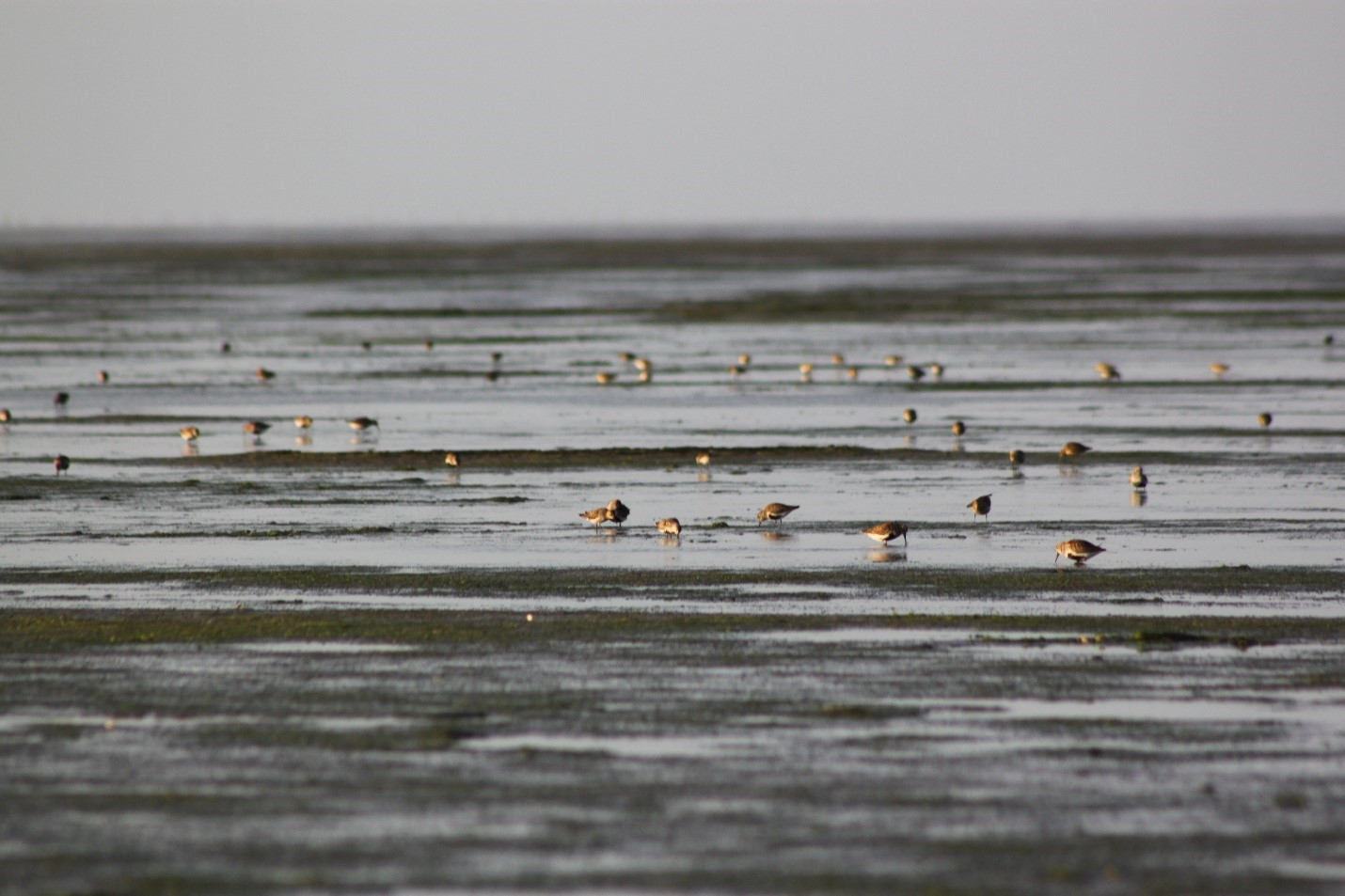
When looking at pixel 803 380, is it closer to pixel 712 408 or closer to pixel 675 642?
pixel 712 408

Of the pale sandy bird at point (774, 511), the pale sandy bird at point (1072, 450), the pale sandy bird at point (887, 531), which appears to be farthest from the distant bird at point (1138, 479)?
the pale sandy bird at point (887, 531)

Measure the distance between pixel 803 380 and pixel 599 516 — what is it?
1978cm

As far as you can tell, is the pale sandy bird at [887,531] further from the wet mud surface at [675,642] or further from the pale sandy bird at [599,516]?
the pale sandy bird at [599,516]

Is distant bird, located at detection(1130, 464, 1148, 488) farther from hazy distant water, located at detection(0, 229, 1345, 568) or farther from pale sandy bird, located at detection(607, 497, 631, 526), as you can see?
pale sandy bird, located at detection(607, 497, 631, 526)

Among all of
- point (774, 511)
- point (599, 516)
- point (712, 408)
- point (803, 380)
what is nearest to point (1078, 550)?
point (774, 511)

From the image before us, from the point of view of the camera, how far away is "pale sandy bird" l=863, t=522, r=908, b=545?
61.9 feet

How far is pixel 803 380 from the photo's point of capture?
39.7 meters

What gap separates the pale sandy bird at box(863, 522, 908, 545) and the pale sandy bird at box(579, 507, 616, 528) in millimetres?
2856

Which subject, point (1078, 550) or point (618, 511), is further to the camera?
point (618, 511)

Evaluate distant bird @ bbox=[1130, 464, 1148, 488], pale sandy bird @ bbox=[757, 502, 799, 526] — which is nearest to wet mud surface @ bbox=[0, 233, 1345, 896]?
pale sandy bird @ bbox=[757, 502, 799, 526]

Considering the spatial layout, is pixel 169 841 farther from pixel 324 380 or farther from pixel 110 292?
pixel 110 292

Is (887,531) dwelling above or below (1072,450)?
above

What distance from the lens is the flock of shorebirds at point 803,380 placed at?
1894 centimetres

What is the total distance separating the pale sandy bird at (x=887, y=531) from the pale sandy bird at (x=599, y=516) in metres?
2.86
